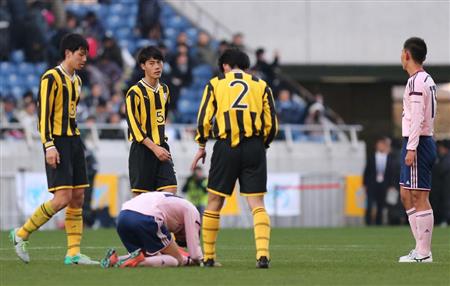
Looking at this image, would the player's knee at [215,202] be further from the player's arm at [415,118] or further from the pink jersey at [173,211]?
the player's arm at [415,118]

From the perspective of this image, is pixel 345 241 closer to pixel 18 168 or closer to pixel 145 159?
pixel 145 159

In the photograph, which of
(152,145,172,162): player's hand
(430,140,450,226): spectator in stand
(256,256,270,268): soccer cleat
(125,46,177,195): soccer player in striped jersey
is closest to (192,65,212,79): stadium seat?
(430,140,450,226): spectator in stand

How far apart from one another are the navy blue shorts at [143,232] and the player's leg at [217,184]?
374 millimetres

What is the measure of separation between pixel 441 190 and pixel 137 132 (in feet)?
52.0

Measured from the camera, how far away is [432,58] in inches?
1485

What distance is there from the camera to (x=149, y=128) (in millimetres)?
13938

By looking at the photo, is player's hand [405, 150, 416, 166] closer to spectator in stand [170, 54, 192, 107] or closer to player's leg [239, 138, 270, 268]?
player's leg [239, 138, 270, 268]

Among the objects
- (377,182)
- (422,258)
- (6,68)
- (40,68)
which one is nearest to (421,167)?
(422,258)

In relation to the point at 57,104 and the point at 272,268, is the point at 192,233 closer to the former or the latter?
the point at 272,268

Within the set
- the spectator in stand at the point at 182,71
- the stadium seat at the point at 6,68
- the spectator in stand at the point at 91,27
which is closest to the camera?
Answer: the stadium seat at the point at 6,68

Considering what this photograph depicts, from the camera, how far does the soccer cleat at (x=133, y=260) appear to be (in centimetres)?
1265

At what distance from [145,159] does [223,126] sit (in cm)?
160

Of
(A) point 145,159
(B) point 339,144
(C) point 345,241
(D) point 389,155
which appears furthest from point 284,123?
(A) point 145,159

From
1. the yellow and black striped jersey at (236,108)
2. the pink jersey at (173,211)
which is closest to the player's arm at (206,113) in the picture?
the yellow and black striped jersey at (236,108)
